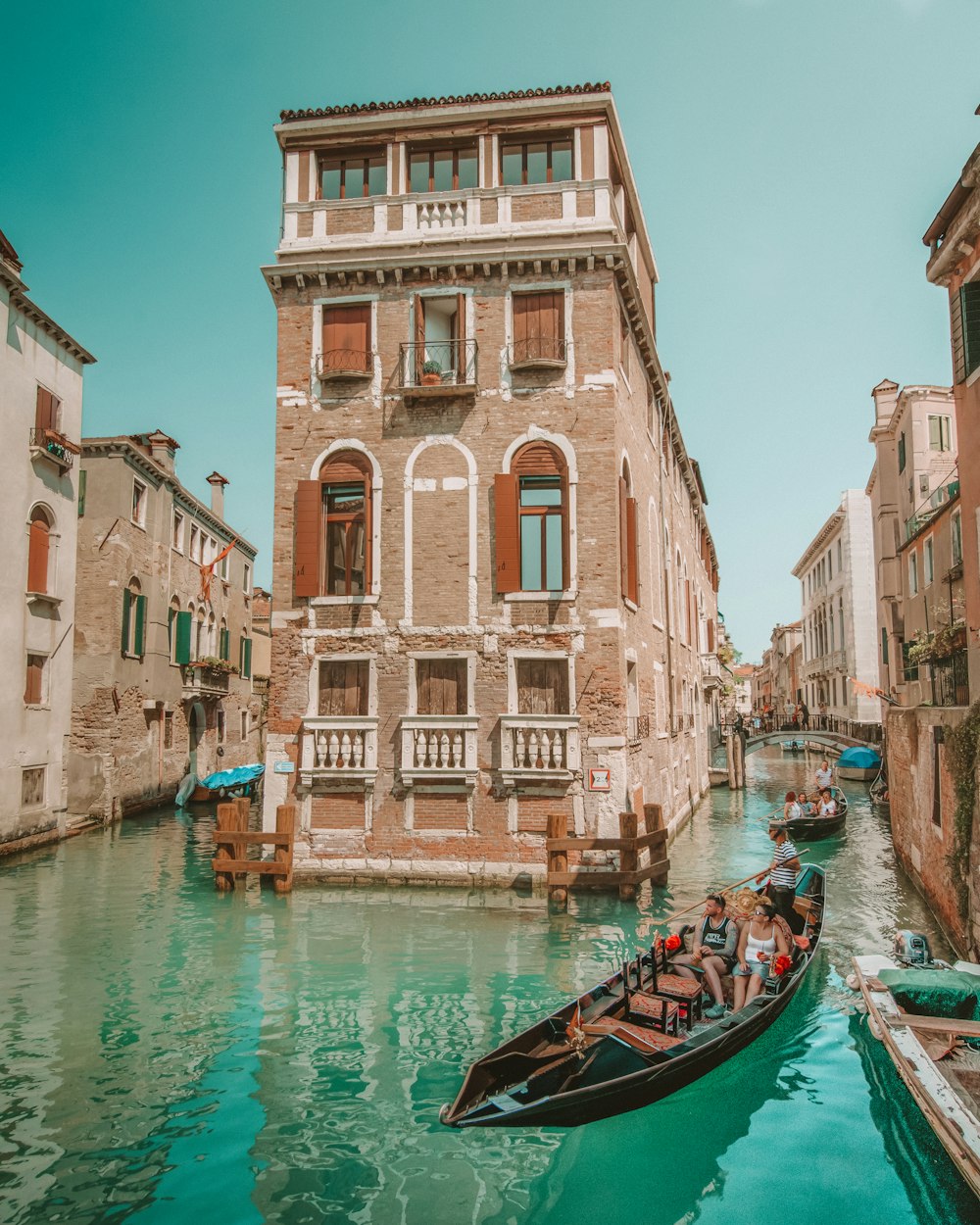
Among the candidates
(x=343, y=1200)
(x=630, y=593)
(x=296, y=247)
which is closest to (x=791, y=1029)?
(x=343, y=1200)

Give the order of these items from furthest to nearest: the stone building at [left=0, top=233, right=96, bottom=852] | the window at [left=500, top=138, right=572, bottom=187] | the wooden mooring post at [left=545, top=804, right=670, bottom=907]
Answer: the stone building at [left=0, top=233, right=96, bottom=852], the window at [left=500, top=138, right=572, bottom=187], the wooden mooring post at [left=545, top=804, right=670, bottom=907]

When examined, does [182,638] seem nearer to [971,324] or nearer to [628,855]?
[628,855]

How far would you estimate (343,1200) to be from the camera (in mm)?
6133

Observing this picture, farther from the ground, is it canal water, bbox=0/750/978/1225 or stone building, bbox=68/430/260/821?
stone building, bbox=68/430/260/821

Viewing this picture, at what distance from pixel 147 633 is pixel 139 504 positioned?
12.4 feet

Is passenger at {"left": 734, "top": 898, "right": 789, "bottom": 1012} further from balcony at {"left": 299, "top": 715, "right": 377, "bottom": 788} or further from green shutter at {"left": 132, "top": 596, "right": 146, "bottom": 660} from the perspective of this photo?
green shutter at {"left": 132, "top": 596, "right": 146, "bottom": 660}

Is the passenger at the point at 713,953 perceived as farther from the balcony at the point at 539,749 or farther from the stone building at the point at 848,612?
the stone building at the point at 848,612

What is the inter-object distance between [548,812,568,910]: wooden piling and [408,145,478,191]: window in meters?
10.8

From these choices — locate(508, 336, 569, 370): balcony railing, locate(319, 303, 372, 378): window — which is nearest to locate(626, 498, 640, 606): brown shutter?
locate(508, 336, 569, 370): balcony railing

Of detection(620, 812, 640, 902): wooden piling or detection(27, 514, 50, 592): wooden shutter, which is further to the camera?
detection(27, 514, 50, 592): wooden shutter

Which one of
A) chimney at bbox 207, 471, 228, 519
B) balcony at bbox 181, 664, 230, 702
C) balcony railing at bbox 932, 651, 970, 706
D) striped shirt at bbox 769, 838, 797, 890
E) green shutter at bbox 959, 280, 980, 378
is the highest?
chimney at bbox 207, 471, 228, 519

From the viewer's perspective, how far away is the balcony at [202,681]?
29.8m

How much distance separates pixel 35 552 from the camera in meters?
20.5

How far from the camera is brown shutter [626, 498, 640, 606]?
638 inches
